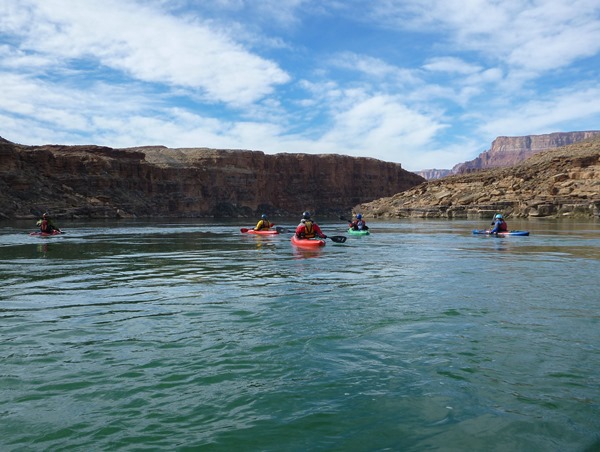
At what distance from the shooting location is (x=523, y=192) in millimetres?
71562

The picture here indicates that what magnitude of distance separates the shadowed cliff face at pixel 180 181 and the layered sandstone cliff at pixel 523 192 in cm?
5321

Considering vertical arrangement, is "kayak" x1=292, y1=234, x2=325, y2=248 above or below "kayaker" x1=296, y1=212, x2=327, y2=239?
below

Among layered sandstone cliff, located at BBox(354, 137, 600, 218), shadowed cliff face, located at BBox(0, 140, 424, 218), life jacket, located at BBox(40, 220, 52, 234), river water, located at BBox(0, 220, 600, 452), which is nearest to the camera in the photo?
river water, located at BBox(0, 220, 600, 452)

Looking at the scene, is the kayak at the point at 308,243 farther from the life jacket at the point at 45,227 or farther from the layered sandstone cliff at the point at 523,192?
the layered sandstone cliff at the point at 523,192

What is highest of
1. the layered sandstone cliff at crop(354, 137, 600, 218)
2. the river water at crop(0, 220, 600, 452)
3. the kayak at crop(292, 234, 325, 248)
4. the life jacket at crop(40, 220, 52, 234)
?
the layered sandstone cliff at crop(354, 137, 600, 218)

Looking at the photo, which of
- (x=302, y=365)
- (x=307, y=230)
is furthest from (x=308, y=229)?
(x=302, y=365)

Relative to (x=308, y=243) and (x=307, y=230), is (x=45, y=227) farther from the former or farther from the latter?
(x=308, y=243)

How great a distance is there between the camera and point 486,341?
7105 millimetres

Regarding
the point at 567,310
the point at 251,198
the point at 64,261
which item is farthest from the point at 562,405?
the point at 251,198

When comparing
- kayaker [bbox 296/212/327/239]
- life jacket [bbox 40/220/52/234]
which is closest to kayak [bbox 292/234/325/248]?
kayaker [bbox 296/212/327/239]

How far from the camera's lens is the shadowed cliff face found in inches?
3435

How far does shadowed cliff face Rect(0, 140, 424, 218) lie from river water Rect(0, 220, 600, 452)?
75654 mm

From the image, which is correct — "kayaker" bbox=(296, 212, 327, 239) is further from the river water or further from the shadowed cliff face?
the shadowed cliff face

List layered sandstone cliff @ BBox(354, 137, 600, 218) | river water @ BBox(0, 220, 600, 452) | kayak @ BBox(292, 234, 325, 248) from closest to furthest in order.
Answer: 1. river water @ BBox(0, 220, 600, 452)
2. kayak @ BBox(292, 234, 325, 248)
3. layered sandstone cliff @ BBox(354, 137, 600, 218)
